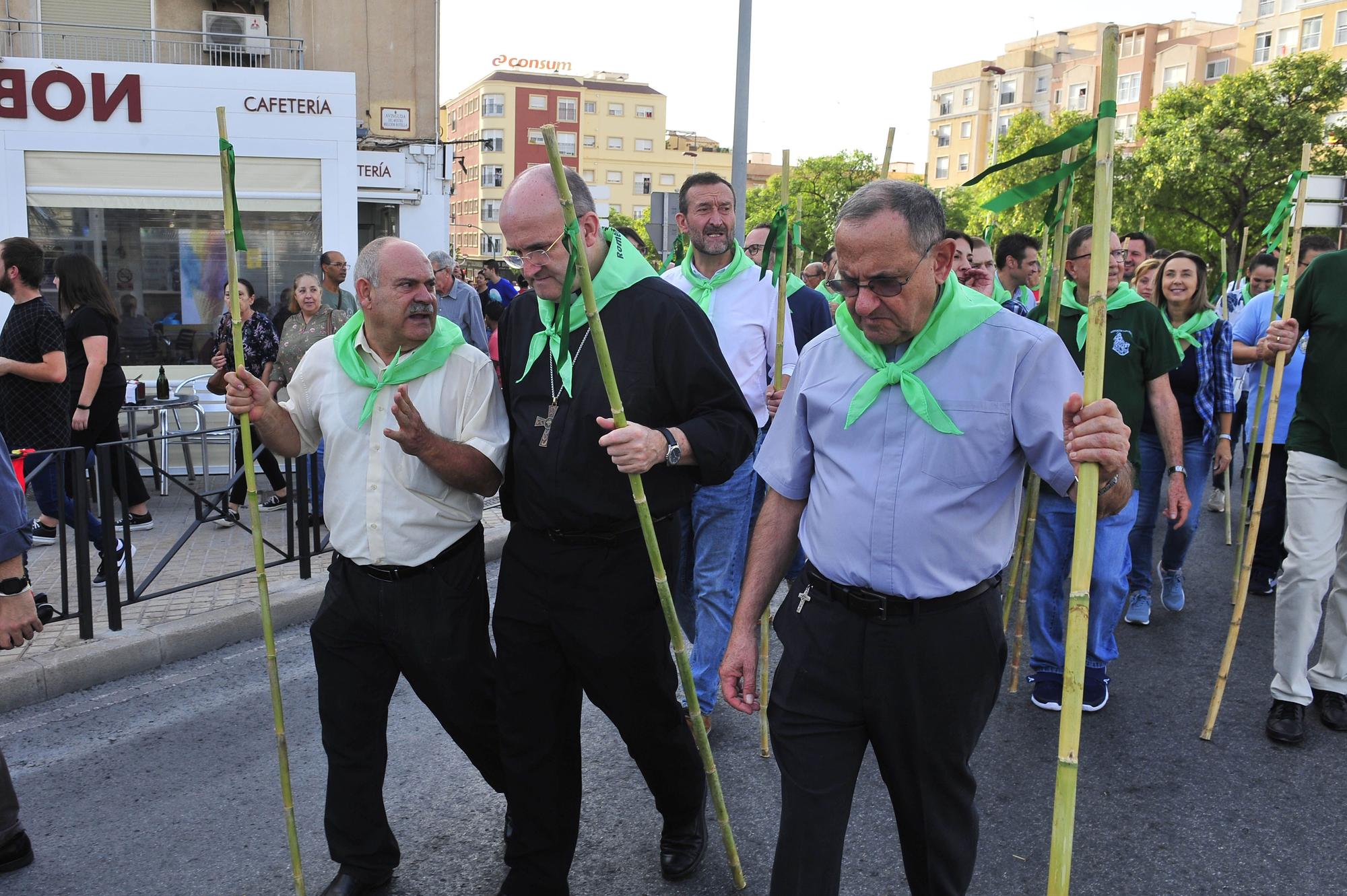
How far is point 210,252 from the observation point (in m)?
15.4

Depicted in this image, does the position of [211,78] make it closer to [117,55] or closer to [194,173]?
[194,173]

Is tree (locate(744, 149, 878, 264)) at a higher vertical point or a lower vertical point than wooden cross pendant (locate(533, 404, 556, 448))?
higher

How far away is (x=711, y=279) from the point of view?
518 cm

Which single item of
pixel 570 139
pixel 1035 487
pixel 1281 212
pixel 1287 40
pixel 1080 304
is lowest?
pixel 1035 487

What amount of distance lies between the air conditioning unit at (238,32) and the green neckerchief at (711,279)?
622 inches

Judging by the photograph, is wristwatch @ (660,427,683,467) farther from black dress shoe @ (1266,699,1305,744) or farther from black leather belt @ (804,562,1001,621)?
black dress shoe @ (1266,699,1305,744)

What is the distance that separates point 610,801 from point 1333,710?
10.4 feet

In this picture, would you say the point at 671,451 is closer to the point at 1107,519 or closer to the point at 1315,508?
the point at 1107,519

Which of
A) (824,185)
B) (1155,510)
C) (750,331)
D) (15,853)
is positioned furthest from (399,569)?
(824,185)

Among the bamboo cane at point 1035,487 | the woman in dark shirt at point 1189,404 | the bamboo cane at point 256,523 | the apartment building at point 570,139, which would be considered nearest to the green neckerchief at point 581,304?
the bamboo cane at point 256,523

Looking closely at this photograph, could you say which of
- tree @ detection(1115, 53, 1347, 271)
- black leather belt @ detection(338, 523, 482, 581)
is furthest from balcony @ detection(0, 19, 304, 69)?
tree @ detection(1115, 53, 1347, 271)

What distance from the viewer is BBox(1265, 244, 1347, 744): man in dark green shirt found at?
4.61m

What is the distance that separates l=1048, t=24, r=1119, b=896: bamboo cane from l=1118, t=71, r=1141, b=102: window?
8300 centimetres

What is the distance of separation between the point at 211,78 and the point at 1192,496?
13.3 metres
